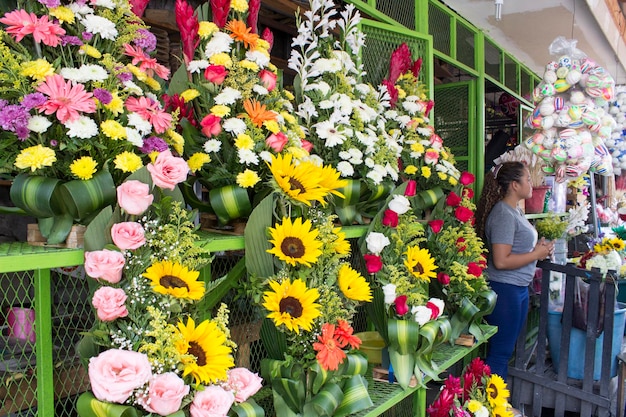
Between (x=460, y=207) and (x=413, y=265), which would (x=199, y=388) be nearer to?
(x=413, y=265)

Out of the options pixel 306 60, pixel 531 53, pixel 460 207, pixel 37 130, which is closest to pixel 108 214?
pixel 37 130

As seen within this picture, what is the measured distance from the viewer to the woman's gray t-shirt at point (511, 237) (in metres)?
2.85

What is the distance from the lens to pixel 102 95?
115 centimetres

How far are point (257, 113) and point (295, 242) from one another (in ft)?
1.24

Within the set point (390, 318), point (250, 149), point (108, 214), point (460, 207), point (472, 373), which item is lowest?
point (472, 373)

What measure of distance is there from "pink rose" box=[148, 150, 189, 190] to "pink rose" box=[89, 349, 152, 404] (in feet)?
1.20

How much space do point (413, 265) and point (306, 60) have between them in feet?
2.74

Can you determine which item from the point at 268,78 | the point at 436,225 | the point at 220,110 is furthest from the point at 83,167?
the point at 436,225

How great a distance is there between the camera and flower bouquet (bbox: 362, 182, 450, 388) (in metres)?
1.87

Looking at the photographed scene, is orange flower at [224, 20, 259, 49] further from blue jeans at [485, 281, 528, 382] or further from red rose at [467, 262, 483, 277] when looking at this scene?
blue jeans at [485, 281, 528, 382]

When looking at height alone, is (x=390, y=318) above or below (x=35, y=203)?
below

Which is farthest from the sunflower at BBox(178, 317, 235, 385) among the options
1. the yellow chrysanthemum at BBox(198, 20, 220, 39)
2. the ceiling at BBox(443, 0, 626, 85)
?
the ceiling at BBox(443, 0, 626, 85)

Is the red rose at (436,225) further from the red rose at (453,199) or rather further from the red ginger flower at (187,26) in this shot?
the red ginger flower at (187,26)

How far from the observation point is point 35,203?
1115 millimetres
